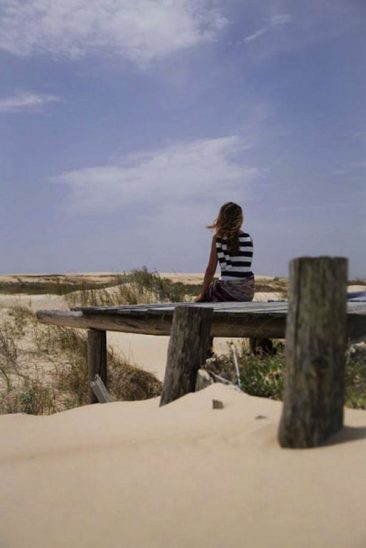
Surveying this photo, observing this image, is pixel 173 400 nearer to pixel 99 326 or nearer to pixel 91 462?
pixel 91 462


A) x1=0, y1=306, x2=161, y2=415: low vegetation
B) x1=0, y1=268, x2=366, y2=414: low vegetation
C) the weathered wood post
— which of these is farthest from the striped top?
the weathered wood post

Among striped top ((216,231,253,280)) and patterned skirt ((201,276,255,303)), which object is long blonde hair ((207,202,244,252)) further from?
patterned skirt ((201,276,255,303))

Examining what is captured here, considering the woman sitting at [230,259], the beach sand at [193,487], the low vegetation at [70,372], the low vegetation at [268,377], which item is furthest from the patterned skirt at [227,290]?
the beach sand at [193,487]

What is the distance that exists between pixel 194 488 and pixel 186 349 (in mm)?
1591

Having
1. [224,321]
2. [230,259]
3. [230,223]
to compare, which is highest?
[230,223]

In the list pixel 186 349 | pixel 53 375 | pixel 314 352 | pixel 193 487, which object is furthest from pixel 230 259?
pixel 193 487

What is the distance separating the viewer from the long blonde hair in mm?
5979

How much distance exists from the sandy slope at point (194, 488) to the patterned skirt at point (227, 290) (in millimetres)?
3182

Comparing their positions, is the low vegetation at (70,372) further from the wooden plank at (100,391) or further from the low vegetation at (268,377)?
the wooden plank at (100,391)

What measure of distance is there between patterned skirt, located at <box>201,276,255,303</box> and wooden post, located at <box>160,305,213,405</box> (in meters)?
2.46

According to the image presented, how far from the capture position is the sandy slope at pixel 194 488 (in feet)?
6.77

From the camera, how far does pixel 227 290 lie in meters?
6.41

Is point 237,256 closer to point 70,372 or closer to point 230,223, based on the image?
point 230,223

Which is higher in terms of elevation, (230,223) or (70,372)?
(230,223)
